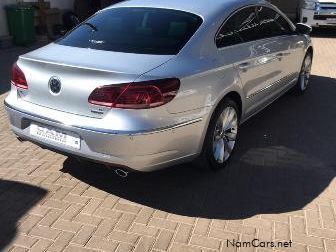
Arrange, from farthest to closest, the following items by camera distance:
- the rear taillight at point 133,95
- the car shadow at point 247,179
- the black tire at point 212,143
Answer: the black tire at point 212,143 < the car shadow at point 247,179 < the rear taillight at point 133,95

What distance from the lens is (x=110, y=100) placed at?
3.30 m

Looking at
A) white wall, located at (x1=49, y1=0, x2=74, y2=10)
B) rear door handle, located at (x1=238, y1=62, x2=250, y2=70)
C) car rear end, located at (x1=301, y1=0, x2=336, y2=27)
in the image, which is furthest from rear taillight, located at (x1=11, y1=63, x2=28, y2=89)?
car rear end, located at (x1=301, y1=0, x2=336, y2=27)

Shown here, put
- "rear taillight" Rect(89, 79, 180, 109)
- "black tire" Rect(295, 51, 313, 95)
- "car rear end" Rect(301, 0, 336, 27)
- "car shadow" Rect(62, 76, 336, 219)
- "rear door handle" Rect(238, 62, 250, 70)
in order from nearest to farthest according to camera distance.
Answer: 1. "rear taillight" Rect(89, 79, 180, 109)
2. "car shadow" Rect(62, 76, 336, 219)
3. "rear door handle" Rect(238, 62, 250, 70)
4. "black tire" Rect(295, 51, 313, 95)
5. "car rear end" Rect(301, 0, 336, 27)

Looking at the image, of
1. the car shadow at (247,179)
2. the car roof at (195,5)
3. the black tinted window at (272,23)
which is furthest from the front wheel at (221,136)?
the black tinted window at (272,23)

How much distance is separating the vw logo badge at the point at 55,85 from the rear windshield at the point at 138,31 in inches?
20.6

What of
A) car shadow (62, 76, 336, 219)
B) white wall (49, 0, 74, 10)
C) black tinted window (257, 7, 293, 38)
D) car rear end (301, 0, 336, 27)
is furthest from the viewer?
white wall (49, 0, 74, 10)

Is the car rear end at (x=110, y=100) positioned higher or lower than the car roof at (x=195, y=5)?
lower

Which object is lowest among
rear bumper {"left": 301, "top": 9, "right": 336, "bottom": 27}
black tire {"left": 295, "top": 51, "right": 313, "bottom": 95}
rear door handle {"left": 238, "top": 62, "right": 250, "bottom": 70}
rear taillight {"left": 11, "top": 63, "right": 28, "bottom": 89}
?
rear bumper {"left": 301, "top": 9, "right": 336, "bottom": 27}

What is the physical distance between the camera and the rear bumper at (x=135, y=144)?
131 inches

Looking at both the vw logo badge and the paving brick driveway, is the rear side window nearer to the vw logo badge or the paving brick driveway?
the paving brick driveway

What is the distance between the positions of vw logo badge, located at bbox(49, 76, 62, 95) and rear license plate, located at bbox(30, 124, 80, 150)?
301mm

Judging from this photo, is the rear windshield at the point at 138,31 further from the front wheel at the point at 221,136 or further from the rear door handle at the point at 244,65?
the front wheel at the point at 221,136

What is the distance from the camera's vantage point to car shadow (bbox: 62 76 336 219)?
3764 millimetres

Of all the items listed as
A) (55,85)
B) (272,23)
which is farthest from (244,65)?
(55,85)
